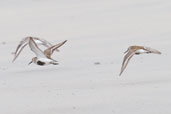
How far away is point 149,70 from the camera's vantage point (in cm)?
820

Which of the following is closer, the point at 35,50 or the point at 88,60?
the point at 35,50

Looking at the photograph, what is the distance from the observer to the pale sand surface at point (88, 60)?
7153 millimetres

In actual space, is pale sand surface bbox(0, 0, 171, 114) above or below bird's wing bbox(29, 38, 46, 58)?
below

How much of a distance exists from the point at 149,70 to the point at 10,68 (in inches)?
64.2

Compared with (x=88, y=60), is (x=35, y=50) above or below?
above

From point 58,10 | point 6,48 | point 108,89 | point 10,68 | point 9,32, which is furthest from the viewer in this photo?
point 58,10

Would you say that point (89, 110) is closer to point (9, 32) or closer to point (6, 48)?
point (6, 48)

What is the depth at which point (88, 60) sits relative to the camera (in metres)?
8.88

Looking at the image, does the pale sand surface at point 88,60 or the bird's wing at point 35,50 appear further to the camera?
the bird's wing at point 35,50

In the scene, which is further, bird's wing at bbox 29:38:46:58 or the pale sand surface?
bird's wing at bbox 29:38:46:58

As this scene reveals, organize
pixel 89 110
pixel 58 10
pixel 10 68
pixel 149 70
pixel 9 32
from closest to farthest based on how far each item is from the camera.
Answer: pixel 89 110 → pixel 149 70 → pixel 10 68 → pixel 9 32 → pixel 58 10

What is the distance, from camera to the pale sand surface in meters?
7.15

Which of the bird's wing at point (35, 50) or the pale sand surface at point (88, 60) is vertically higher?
the bird's wing at point (35, 50)

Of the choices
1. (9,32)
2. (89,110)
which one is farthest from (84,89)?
(9,32)
